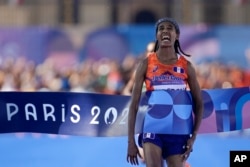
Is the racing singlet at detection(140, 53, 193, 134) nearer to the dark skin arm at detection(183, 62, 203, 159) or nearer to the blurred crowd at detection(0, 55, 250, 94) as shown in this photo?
the dark skin arm at detection(183, 62, 203, 159)

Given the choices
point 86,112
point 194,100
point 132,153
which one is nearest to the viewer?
point 132,153

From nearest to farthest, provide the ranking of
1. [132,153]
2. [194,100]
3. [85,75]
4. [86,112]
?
[132,153]
[194,100]
[86,112]
[85,75]

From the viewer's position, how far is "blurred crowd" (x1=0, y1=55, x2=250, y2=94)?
658 inches

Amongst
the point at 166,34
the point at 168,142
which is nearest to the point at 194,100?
the point at 168,142

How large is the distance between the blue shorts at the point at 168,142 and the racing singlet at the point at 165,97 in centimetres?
3

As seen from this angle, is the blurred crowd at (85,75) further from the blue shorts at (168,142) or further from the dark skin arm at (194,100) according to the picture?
the blue shorts at (168,142)

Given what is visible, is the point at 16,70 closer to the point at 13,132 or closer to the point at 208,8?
the point at 13,132

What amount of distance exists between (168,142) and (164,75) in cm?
48

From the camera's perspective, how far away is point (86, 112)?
7.82 metres

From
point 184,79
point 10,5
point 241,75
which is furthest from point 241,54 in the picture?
point 10,5

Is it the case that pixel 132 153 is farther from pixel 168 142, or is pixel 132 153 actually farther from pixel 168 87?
pixel 168 87

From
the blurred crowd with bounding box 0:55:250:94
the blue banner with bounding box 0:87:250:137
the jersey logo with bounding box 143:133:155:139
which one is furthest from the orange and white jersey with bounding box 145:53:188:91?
the blurred crowd with bounding box 0:55:250:94

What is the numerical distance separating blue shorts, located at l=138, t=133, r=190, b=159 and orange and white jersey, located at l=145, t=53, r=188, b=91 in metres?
0.34

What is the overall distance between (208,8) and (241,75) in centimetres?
2507
